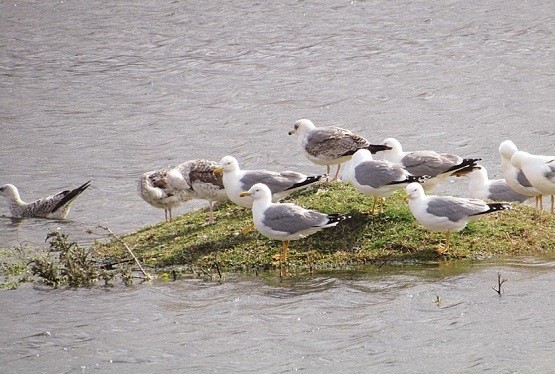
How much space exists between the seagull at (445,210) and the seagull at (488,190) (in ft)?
10.2

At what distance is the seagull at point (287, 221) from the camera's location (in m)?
11.6

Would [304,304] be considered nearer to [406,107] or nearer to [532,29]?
[406,107]

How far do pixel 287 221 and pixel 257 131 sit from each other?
892 centimetres

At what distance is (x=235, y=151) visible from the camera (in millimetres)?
19422

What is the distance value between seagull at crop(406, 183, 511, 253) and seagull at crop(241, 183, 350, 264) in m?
0.79

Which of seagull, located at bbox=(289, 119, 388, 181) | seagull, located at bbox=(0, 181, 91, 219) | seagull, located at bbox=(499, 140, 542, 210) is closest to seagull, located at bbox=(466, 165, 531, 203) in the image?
seagull, located at bbox=(499, 140, 542, 210)

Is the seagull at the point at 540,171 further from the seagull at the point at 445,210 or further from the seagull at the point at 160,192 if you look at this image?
the seagull at the point at 160,192

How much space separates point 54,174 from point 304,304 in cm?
961

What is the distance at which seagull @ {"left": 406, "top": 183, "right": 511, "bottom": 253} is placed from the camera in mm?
11688

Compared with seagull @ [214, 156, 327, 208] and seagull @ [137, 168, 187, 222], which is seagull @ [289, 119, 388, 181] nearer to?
seagull @ [214, 156, 327, 208]

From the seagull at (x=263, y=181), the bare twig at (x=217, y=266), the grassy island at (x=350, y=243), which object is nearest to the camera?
the bare twig at (x=217, y=266)

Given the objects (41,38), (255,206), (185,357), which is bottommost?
(185,357)

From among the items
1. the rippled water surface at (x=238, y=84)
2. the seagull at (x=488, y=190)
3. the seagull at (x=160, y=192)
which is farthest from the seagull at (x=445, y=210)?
the rippled water surface at (x=238, y=84)

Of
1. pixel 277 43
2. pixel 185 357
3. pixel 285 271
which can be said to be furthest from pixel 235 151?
pixel 185 357
